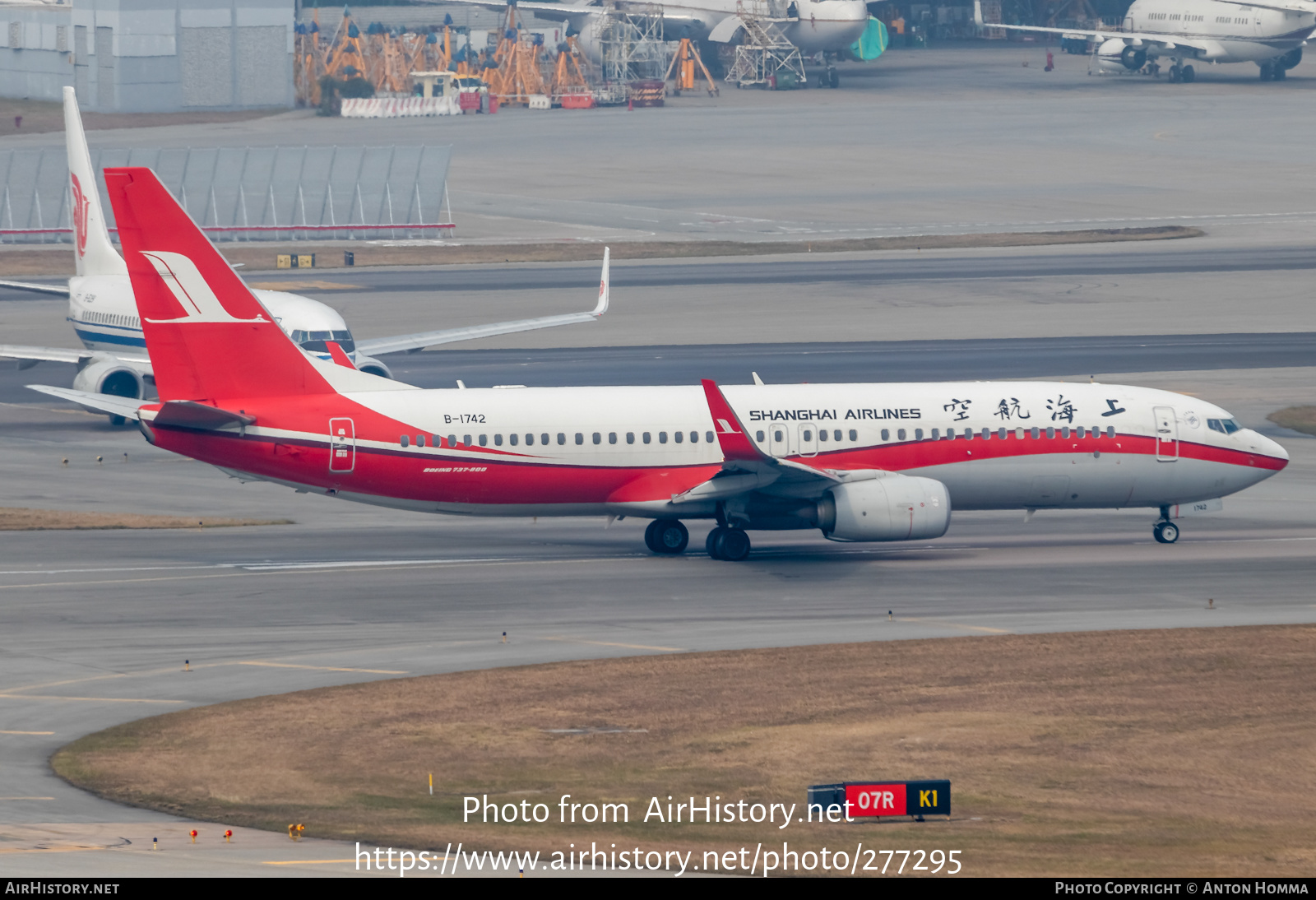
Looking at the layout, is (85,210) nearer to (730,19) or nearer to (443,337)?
(443,337)

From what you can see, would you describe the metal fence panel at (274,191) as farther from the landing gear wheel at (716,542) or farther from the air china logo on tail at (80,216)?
the landing gear wheel at (716,542)

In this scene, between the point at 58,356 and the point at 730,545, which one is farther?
the point at 58,356

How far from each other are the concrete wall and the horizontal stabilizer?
118656mm

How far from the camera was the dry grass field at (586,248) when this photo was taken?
349ft

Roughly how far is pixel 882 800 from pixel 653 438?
22165 millimetres

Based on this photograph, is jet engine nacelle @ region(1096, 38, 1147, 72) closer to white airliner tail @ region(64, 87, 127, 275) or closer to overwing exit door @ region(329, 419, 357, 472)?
white airliner tail @ region(64, 87, 127, 275)

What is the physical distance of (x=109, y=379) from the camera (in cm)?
6725

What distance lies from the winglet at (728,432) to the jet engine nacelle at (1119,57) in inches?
5942

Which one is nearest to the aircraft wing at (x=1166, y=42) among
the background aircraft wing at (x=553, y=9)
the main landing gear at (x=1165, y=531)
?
the background aircraft wing at (x=553, y=9)

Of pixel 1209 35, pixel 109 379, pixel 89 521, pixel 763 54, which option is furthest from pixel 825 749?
pixel 763 54

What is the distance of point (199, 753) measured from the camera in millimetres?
29984

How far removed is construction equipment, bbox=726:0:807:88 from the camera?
7347 inches

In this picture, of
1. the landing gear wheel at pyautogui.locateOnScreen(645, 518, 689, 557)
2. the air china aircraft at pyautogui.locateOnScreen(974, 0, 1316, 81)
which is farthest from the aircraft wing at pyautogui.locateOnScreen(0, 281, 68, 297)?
the air china aircraft at pyautogui.locateOnScreen(974, 0, 1316, 81)

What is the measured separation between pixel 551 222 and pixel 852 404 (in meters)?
73.7
